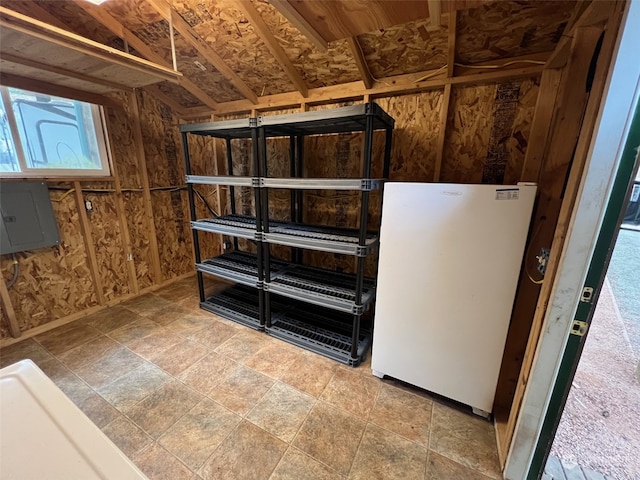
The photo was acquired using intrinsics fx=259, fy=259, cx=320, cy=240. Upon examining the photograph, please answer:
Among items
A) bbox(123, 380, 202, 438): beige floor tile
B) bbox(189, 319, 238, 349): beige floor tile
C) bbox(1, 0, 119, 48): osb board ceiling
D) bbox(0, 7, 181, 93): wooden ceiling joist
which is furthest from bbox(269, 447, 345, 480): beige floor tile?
bbox(1, 0, 119, 48): osb board ceiling

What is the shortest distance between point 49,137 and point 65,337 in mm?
1863

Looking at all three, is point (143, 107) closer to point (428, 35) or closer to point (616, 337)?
point (428, 35)

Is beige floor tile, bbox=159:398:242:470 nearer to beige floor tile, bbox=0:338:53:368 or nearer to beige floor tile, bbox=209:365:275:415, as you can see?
beige floor tile, bbox=209:365:275:415

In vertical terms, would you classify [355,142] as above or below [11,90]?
below

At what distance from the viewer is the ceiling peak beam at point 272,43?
1864mm

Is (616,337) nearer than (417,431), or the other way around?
(417,431)

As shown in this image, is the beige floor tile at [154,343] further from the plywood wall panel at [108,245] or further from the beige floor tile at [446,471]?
the beige floor tile at [446,471]

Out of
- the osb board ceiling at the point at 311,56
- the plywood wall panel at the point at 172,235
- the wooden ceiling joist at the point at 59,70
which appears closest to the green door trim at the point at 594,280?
the osb board ceiling at the point at 311,56

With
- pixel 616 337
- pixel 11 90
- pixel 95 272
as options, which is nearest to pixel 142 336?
pixel 95 272

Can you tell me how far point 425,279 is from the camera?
1646 mm

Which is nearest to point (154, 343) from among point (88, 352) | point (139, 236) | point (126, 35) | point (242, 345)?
point (88, 352)

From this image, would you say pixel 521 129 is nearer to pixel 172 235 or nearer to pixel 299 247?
pixel 299 247

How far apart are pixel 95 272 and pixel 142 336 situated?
3.32 ft

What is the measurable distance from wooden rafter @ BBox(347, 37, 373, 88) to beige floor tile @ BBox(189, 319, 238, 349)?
8.53 feet
